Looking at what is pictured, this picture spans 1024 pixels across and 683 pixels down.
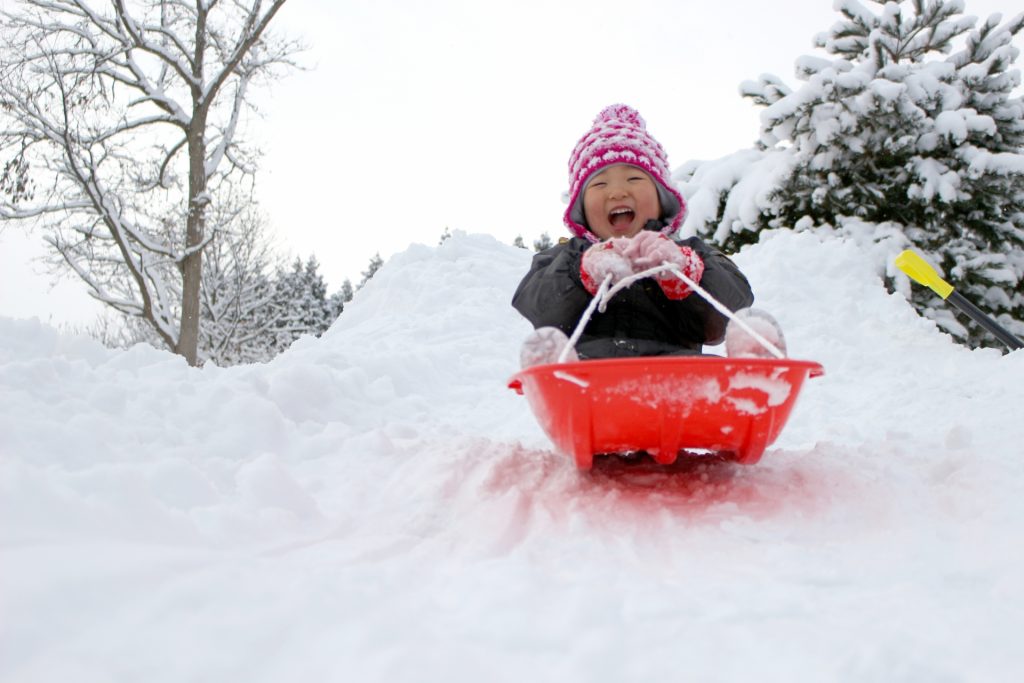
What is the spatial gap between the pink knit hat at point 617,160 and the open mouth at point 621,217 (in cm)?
11

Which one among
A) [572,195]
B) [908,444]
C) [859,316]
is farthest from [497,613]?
[859,316]

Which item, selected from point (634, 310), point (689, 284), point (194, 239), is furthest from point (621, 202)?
point (194, 239)

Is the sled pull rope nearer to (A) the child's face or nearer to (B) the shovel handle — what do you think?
(A) the child's face

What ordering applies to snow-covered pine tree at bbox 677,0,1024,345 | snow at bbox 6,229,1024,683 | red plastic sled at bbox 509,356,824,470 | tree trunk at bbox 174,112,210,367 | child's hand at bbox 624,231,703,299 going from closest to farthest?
snow at bbox 6,229,1024,683 → red plastic sled at bbox 509,356,824,470 → child's hand at bbox 624,231,703,299 → snow-covered pine tree at bbox 677,0,1024,345 → tree trunk at bbox 174,112,210,367

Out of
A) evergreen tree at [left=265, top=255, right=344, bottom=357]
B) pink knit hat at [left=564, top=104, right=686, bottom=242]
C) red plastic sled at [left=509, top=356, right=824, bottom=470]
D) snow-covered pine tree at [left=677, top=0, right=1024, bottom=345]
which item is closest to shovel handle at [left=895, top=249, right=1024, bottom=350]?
snow-covered pine tree at [left=677, top=0, right=1024, bottom=345]

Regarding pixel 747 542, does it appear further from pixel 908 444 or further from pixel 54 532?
pixel 54 532

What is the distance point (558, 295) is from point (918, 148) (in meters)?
4.97

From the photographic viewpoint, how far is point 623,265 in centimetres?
238

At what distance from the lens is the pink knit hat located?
3.14 metres

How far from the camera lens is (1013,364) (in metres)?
3.95

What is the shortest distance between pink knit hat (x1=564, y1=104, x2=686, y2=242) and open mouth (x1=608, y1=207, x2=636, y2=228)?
0.11m

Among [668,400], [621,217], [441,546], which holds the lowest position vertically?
[441,546]

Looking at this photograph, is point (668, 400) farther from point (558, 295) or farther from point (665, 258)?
point (558, 295)

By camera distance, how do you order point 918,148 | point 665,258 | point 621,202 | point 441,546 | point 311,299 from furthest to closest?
point 311,299, point 918,148, point 621,202, point 665,258, point 441,546
